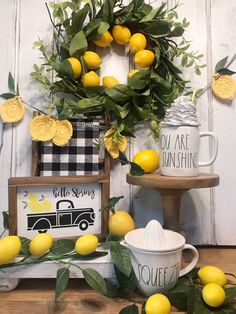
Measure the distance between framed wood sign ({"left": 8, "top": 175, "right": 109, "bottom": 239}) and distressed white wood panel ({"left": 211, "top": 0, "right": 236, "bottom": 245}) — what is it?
0.34 meters

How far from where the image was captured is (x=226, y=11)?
856 millimetres

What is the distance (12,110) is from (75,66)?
21 cm

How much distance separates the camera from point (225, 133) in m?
0.85

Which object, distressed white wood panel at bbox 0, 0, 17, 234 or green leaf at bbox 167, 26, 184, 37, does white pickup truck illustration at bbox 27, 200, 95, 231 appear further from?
green leaf at bbox 167, 26, 184, 37

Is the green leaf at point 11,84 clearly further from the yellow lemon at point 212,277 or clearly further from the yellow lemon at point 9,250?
the yellow lemon at point 212,277

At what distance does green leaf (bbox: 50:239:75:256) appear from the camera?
2.03 feet

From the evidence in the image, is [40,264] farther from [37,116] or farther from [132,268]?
[37,116]

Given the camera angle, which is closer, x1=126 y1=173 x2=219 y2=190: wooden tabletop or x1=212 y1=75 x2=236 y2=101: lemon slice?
x1=126 y1=173 x2=219 y2=190: wooden tabletop

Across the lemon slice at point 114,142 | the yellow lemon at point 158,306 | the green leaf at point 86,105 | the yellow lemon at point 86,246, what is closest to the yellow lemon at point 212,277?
the yellow lemon at point 158,306

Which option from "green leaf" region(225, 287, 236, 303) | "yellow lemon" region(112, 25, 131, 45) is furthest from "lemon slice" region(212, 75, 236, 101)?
"green leaf" region(225, 287, 236, 303)

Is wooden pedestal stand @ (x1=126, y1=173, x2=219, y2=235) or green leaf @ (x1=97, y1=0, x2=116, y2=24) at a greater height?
green leaf @ (x1=97, y1=0, x2=116, y2=24)

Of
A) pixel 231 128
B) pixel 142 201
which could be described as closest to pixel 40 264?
pixel 142 201

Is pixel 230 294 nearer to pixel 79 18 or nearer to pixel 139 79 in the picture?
pixel 139 79

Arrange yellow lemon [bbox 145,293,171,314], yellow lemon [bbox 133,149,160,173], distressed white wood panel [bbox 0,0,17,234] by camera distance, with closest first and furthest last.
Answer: yellow lemon [bbox 145,293,171,314]
yellow lemon [bbox 133,149,160,173]
distressed white wood panel [bbox 0,0,17,234]
